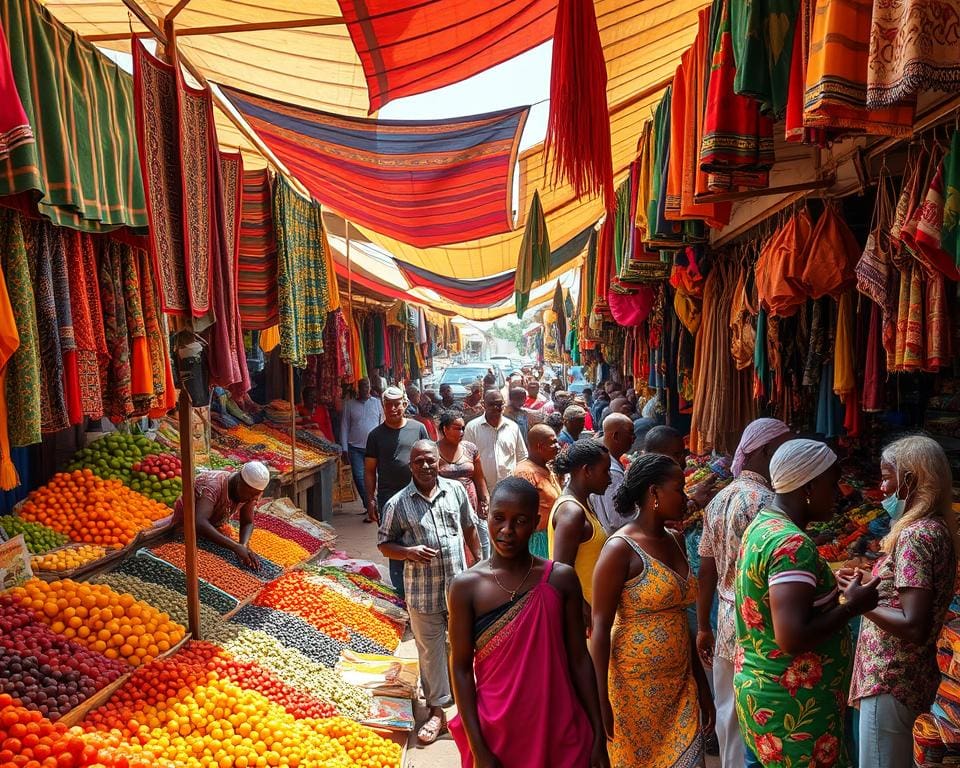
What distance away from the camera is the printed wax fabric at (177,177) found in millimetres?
2855

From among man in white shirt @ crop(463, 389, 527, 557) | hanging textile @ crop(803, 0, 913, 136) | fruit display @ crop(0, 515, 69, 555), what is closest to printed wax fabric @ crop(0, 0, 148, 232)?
fruit display @ crop(0, 515, 69, 555)

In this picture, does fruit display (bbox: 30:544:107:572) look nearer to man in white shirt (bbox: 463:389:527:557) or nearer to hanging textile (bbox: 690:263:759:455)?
man in white shirt (bbox: 463:389:527:557)

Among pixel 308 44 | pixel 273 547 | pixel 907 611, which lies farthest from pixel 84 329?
pixel 907 611

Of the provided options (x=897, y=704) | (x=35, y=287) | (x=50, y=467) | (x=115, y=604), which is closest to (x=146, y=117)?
(x=35, y=287)

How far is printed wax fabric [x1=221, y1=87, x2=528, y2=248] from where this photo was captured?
425 cm

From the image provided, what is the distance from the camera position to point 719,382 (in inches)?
186

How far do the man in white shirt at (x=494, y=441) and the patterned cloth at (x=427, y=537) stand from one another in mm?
2379

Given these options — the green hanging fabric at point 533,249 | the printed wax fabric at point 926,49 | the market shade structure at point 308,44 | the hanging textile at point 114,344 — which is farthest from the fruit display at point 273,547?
the printed wax fabric at point 926,49

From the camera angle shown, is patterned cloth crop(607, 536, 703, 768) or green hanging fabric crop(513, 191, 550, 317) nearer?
patterned cloth crop(607, 536, 703, 768)

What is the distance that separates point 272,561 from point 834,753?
461 cm

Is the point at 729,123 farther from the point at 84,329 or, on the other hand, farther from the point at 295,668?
the point at 295,668

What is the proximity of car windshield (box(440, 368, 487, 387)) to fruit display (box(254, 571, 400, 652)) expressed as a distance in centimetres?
1953

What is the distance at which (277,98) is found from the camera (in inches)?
169

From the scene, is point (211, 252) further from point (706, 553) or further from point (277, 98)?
point (706, 553)
